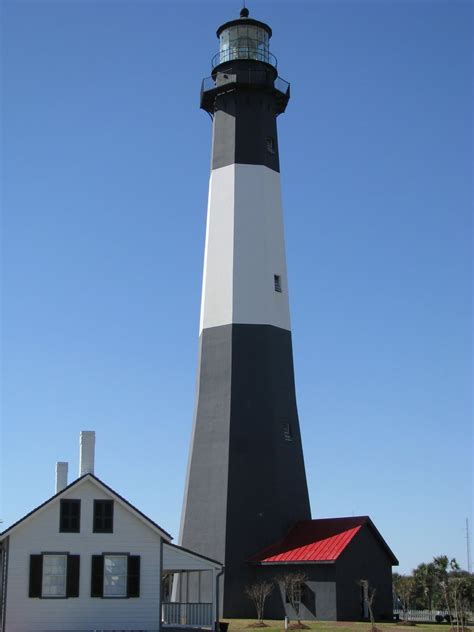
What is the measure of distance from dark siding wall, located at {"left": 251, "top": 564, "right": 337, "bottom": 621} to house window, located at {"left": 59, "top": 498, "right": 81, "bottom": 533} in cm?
1042

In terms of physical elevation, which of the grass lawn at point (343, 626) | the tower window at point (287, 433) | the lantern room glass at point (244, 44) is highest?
the lantern room glass at point (244, 44)

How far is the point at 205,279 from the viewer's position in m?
43.6

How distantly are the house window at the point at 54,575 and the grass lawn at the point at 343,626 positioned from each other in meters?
6.68

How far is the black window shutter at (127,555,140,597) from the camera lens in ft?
103

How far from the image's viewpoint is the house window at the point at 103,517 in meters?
31.6

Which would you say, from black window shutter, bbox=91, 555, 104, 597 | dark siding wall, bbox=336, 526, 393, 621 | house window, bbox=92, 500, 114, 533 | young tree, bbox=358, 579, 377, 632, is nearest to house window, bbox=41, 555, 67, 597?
black window shutter, bbox=91, 555, 104, 597

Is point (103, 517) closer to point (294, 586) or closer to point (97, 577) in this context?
point (97, 577)

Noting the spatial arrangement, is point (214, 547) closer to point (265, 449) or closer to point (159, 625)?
point (265, 449)

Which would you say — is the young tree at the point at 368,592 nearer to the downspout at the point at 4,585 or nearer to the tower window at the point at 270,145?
the downspout at the point at 4,585

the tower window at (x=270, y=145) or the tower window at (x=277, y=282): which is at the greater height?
the tower window at (x=270, y=145)

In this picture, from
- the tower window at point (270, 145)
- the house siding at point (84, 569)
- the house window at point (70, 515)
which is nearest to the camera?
the house siding at point (84, 569)

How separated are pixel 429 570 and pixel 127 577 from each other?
30158mm

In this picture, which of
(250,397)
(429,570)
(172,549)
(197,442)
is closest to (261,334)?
(250,397)

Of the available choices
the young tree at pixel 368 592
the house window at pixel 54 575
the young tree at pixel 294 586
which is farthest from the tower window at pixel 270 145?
the house window at pixel 54 575
